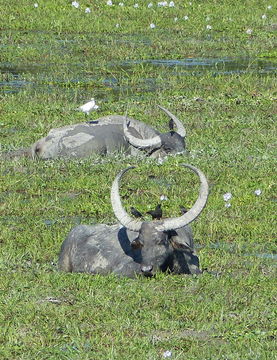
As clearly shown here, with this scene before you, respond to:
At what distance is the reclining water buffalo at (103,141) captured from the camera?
12.2 m

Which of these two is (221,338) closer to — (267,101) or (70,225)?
(70,225)

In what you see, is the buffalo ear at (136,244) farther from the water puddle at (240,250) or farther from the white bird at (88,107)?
the white bird at (88,107)

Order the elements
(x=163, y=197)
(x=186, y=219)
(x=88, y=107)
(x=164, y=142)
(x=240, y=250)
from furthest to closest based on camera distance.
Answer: (x=88, y=107) → (x=164, y=142) → (x=163, y=197) → (x=240, y=250) → (x=186, y=219)

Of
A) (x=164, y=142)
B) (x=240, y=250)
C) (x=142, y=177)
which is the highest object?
(x=240, y=250)

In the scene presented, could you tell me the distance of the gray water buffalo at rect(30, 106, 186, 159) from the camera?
40.1 feet

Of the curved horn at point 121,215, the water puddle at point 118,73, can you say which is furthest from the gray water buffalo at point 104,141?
the curved horn at point 121,215

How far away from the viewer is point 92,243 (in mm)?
8625

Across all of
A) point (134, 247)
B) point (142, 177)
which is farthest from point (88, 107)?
point (134, 247)

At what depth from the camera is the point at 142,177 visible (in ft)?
36.0

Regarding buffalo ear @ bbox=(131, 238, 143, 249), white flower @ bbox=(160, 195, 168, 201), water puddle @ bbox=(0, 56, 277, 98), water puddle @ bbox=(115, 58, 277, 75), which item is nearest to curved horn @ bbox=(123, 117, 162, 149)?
white flower @ bbox=(160, 195, 168, 201)

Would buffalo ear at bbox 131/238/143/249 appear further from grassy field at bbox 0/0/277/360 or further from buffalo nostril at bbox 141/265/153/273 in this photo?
grassy field at bbox 0/0/277/360

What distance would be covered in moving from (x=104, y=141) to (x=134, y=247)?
453 centimetres

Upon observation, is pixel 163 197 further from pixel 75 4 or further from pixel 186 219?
pixel 75 4

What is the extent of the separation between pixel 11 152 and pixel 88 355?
602 centimetres
